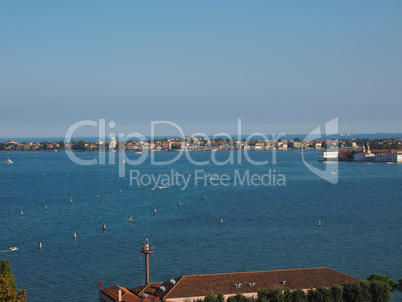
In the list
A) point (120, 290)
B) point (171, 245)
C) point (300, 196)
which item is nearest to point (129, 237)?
point (171, 245)

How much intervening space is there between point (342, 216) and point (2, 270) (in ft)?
66.2

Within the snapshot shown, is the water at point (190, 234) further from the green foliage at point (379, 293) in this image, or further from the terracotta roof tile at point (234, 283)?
the terracotta roof tile at point (234, 283)

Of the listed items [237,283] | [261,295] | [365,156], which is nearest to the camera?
[261,295]

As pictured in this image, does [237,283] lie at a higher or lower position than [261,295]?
higher

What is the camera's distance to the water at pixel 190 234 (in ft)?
64.1

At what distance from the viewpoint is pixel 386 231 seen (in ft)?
85.3

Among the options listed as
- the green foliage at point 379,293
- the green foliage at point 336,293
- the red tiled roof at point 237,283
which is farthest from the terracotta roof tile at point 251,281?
the green foliage at point 379,293

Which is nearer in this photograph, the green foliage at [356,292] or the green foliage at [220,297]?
the green foliage at [220,297]

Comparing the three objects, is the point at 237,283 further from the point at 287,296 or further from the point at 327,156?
the point at 327,156

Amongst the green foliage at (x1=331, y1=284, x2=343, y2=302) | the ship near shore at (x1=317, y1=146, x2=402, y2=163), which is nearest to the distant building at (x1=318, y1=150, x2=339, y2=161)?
the ship near shore at (x1=317, y1=146, x2=402, y2=163)

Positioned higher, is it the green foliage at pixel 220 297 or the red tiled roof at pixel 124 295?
the green foliage at pixel 220 297

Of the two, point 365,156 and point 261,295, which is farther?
point 365,156

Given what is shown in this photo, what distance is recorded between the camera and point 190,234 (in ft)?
83.8

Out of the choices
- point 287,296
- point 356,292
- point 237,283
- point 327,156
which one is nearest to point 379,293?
point 356,292
